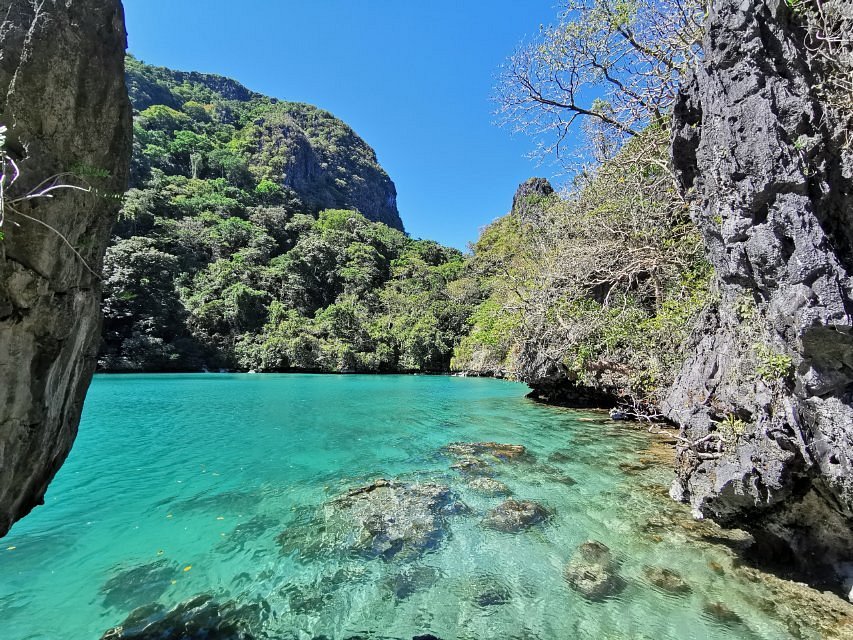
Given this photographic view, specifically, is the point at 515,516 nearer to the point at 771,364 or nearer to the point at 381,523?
the point at 381,523

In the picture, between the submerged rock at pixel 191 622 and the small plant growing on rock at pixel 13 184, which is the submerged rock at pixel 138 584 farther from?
the small plant growing on rock at pixel 13 184

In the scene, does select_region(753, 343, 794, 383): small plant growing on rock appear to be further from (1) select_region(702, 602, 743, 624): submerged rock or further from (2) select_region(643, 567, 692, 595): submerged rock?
(2) select_region(643, 567, 692, 595): submerged rock

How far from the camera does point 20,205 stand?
2.31 metres

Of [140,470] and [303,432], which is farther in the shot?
[303,432]

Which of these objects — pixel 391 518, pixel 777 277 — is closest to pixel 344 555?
pixel 391 518

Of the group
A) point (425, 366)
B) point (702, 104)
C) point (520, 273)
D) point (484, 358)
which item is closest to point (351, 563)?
point (702, 104)

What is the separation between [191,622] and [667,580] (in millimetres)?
4992

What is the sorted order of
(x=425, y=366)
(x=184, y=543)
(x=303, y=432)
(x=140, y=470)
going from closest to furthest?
(x=184, y=543), (x=140, y=470), (x=303, y=432), (x=425, y=366)

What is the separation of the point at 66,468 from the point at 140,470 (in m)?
1.77

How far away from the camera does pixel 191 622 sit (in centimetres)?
382

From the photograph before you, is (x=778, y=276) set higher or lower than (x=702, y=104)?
lower

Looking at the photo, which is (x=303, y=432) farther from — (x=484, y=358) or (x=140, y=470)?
(x=484, y=358)

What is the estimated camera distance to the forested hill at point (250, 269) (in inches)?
1682

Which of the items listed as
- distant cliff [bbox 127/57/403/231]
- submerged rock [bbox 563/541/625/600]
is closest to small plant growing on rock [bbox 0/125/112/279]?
submerged rock [bbox 563/541/625/600]
